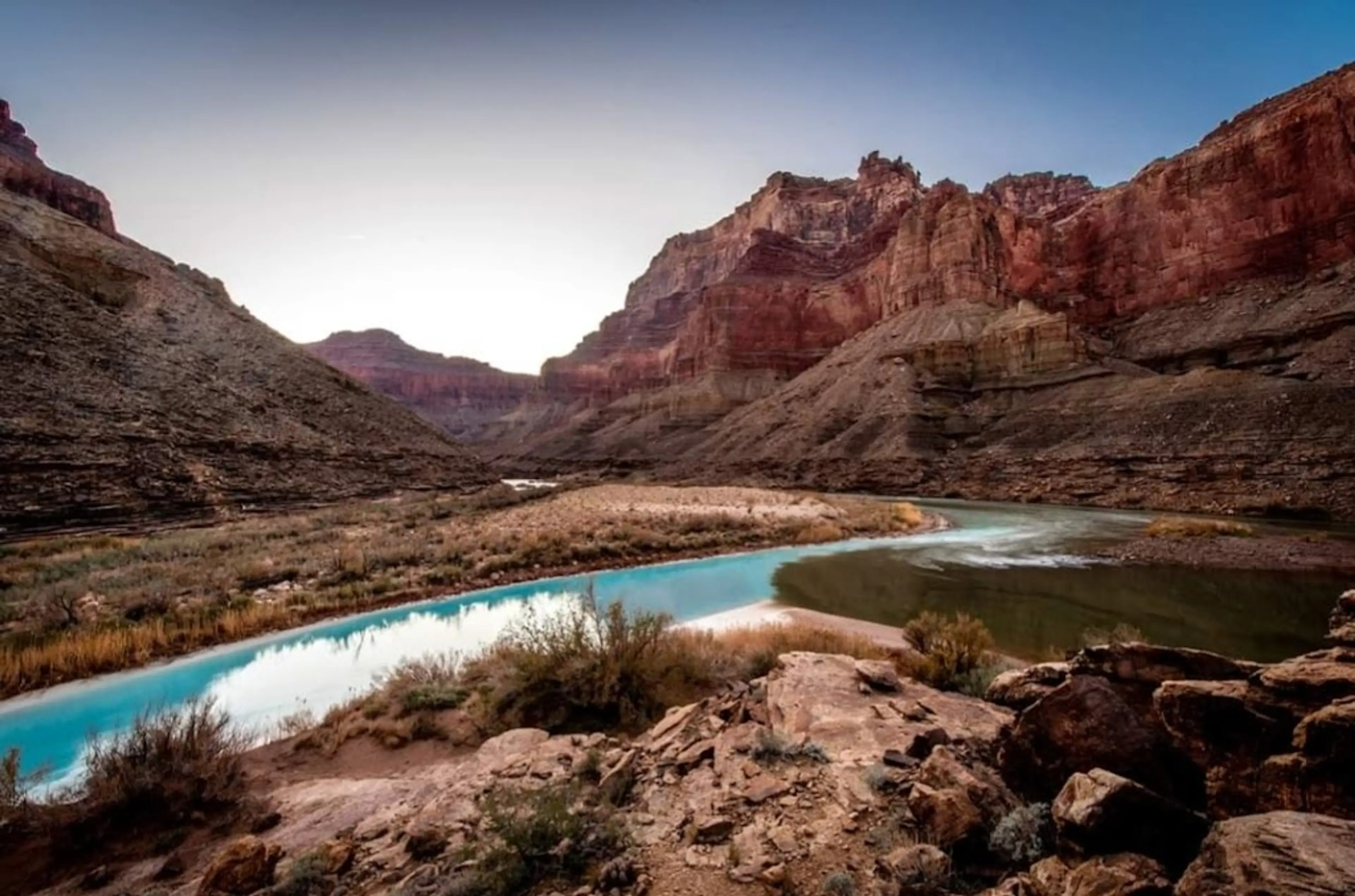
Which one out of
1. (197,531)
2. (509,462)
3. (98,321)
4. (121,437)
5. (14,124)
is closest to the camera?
(197,531)

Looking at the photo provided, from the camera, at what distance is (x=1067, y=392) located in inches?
1626

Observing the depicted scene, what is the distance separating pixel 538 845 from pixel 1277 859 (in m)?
3.23

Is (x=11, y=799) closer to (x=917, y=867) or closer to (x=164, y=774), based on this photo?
(x=164, y=774)

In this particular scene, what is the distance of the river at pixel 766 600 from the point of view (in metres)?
7.79

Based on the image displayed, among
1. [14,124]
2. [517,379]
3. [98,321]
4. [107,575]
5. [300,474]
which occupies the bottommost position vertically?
[107,575]

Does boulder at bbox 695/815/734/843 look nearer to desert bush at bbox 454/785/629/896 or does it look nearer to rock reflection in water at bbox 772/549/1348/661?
desert bush at bbox 454/785/629/896

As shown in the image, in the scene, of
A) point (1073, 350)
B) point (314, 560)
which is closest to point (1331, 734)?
point (314, 560)

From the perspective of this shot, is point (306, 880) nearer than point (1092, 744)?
No

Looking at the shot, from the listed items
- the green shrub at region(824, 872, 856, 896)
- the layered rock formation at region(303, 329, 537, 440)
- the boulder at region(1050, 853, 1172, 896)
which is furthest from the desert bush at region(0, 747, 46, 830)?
the layered rock formation at region(303, 329, 537, 440)

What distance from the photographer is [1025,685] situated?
4.64 meters

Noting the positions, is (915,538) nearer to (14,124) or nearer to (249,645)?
(249,645)

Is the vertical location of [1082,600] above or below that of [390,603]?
Answer: below

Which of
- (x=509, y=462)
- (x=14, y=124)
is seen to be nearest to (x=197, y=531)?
(x=14, y=124)

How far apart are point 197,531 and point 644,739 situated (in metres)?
21.7
